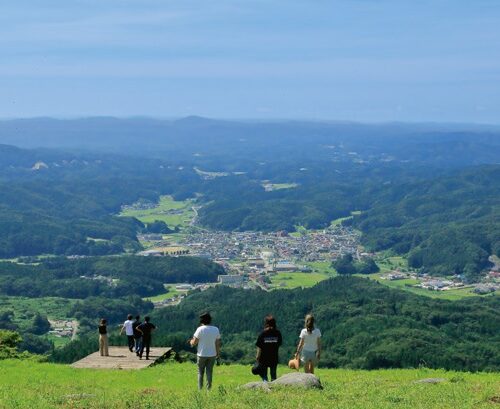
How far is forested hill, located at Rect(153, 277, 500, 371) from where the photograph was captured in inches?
1884

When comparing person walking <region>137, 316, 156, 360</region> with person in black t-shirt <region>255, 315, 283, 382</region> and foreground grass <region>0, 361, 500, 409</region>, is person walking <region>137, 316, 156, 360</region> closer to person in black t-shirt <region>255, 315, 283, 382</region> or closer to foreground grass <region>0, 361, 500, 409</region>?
foreground grass <region>0, 361, 500, 409</region>

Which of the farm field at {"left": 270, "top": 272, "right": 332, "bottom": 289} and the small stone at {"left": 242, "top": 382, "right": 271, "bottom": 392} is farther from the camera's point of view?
the farm field at {"left": 270, "top": 272, "right": 332, "bottom": 289}

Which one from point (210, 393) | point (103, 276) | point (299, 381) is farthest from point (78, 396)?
point (103, 276)

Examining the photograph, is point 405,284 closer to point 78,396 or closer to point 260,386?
point 260,386

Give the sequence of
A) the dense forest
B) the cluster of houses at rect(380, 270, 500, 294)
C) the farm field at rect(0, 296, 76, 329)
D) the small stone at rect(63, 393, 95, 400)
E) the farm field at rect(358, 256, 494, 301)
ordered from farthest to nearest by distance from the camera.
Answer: the cluster of houses at rect(380, 270, 500, 294)
the dense forest
the farm field at rect(358, 256, 494, 301)
the farm field at rect(0, 296, 76, 329)
the small stone at rect(63, 393, 95, 400)

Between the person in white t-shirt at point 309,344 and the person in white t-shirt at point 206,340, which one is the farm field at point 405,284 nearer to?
the person in white t-shirt at point 309,344

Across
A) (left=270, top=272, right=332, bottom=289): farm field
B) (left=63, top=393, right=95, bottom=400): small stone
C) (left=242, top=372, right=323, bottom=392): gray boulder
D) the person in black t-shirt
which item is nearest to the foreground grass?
(left=63, top=393, right=95, bottom=400): small stone

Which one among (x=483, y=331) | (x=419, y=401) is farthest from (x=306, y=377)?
(x=483, y=331)

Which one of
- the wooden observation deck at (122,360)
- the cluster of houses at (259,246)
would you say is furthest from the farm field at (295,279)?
the wooden observation deck at (122,360)

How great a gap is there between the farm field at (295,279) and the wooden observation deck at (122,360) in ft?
312

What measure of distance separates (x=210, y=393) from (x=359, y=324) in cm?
5008

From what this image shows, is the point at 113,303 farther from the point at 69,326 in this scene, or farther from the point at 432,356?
the point at 432,356

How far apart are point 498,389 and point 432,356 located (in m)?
30.1

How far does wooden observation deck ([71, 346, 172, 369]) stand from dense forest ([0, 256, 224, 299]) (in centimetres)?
9238
